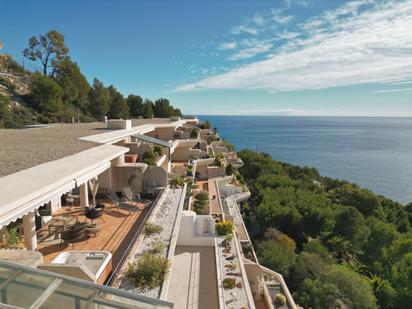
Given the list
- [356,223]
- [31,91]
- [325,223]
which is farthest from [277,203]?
[31,91]

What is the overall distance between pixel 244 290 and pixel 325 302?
8.74 metres

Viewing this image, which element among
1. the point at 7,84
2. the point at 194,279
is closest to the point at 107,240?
the point at 194,279

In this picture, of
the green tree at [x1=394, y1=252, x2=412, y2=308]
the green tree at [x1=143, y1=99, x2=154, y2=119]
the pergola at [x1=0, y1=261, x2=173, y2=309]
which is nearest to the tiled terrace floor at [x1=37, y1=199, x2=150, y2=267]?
the pergola at [x1=0, y1=261, x2=173, y2=309]

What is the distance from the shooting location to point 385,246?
87.6 ft

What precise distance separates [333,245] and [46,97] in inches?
2086

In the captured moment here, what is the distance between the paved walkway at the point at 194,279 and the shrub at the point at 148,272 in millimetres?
2807

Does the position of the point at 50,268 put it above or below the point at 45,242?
above

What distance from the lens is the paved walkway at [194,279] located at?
386 inches

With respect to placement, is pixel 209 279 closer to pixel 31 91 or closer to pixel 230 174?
pixel 230 174

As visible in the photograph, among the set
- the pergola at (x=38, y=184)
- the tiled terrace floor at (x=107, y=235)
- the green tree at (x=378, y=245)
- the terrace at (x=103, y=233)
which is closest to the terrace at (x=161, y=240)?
the terrace at (x=103, y=233)

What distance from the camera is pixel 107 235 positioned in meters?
10.2

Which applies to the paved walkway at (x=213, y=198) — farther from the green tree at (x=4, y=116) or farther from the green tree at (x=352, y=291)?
the green tree at (x=4, y=116)

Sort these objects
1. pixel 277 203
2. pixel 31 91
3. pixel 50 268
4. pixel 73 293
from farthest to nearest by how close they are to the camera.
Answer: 1. pixel 31 91
2. pixel 277 203
3. pixel 50 268
4. pixel 73 293

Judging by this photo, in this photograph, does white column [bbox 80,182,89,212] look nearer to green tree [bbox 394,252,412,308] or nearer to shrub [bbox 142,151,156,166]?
shrub [bbox 142,151,156,166]
